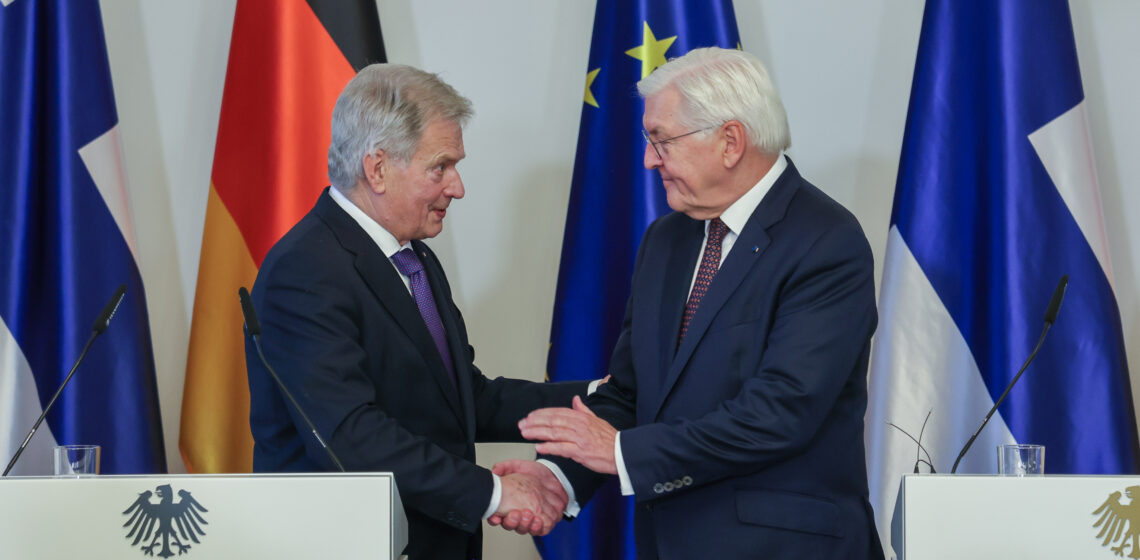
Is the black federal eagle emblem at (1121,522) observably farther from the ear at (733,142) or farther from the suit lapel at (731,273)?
the ear at (733,142)

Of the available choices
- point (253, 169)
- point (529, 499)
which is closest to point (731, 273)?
point (529, 499)

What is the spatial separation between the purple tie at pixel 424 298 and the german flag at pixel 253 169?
87 cm

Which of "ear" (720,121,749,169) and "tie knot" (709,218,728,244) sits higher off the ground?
"ear" (720,121,749,169)

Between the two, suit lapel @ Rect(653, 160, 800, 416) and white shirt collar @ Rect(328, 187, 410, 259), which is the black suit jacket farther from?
suit lapel @ Rect(653, 160, 800, 416)

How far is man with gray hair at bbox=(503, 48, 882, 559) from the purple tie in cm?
32

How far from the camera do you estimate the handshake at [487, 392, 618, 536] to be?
2.47 meters

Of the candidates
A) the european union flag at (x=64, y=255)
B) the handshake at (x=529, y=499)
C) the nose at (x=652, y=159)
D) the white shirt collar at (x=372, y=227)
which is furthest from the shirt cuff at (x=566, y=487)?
the european union flag at (x=64, y=255)

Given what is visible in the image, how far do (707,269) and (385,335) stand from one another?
0.78 m

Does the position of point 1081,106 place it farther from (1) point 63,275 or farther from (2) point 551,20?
(1) point 63,275

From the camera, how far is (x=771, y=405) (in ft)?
7.59

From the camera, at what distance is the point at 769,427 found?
2303mm

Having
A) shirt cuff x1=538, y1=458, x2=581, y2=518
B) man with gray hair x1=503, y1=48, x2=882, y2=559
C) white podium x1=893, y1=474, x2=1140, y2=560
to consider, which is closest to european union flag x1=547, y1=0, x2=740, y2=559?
shirt cuff x1=538, y1=458, x2=581, y2=518

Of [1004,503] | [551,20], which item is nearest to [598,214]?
[551,20]

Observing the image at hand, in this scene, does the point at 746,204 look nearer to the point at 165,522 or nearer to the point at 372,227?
the point at 372,227
